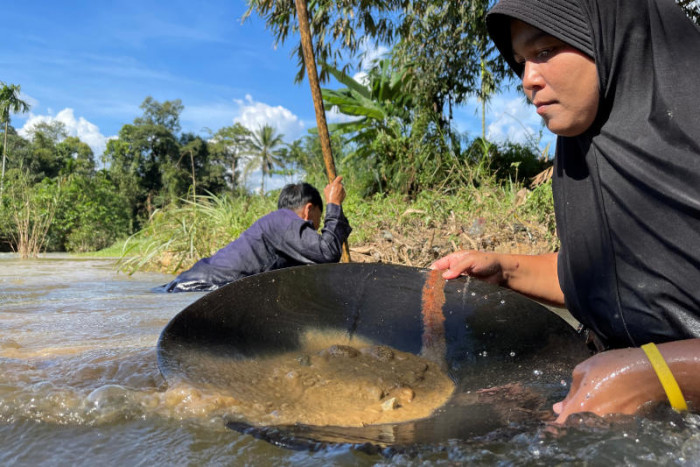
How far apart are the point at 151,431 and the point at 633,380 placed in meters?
0.96

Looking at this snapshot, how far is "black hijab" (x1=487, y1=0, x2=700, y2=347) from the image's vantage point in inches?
38.1

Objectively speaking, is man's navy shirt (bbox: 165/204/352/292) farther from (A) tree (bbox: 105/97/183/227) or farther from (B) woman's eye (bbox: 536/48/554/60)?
(A) tree (bbox: 105/97/183/227)

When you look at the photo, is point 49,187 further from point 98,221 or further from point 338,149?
point 338,149

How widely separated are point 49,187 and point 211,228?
18446 mm

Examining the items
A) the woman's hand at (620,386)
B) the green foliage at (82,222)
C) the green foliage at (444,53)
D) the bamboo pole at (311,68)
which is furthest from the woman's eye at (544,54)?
the green foliage at (82,222)

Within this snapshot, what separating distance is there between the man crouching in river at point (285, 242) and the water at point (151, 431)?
1725 mm

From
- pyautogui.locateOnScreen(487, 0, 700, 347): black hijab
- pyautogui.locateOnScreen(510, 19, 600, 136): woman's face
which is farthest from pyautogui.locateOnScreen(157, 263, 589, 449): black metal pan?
pyautogui.locateOnScreen(510, 19, 600, 136): woman's face

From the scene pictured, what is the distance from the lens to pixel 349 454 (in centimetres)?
89

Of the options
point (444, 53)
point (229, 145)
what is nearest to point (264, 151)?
point (229, 145)

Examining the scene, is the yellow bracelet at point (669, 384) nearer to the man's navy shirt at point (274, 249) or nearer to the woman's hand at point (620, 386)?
the woman's hand at point (620, 386)

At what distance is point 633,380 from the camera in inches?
32.9

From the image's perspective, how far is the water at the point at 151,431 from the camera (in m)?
0.82

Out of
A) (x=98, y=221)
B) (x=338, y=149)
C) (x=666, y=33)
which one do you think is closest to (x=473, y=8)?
(x=338, y=149)

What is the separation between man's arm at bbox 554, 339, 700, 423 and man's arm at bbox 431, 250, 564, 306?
0.75 metres
